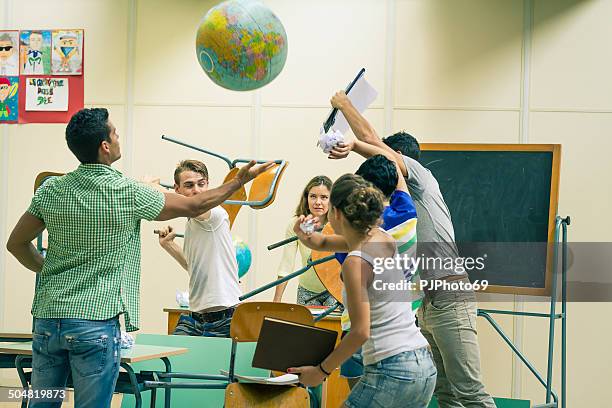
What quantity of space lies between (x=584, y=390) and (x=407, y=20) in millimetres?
2855

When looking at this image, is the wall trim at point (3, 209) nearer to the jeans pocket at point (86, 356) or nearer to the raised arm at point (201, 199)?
the raised arm at point (201, 199)

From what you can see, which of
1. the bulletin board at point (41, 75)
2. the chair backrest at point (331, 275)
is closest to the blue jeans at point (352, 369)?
the chair backrest at point (331, 275)

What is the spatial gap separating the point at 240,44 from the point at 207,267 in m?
1.06

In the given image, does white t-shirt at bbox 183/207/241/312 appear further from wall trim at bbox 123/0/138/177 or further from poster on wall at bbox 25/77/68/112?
poster on wall at bbox 25/77/68/112

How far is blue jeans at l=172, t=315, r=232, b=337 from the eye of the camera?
394 cm

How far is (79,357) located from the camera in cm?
252

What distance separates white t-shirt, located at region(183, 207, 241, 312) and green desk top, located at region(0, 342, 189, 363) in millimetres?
511

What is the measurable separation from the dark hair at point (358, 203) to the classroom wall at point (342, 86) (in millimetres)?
3512

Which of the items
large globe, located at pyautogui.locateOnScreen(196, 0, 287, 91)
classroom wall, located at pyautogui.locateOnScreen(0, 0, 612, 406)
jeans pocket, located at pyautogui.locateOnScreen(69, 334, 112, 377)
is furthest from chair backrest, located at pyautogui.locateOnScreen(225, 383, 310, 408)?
classroom wall, located at pyautogui.locateOnScreen(0, 0, 612, 406)

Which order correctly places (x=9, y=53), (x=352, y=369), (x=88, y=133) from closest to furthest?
(x=88, y=133) < (x=352, y=369) < (x=9, y=53)

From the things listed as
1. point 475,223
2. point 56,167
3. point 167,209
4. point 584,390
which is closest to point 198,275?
point 167,209

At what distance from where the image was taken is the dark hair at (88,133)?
268cm

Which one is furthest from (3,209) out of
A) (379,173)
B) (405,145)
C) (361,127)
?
(379,173)

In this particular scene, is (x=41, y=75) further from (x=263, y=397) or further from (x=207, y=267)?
(x=263, y=397)
